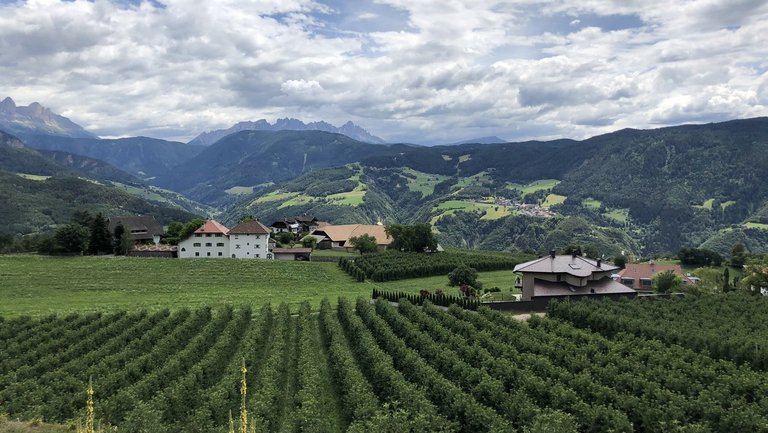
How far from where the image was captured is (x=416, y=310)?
145ft

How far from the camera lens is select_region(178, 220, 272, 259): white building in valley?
8975 cm

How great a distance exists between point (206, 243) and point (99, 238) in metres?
16.0

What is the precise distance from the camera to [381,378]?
1070 inches

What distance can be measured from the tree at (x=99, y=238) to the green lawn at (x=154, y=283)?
6.67 m

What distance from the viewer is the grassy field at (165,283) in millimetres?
55406

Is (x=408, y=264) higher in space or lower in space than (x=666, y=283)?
higher

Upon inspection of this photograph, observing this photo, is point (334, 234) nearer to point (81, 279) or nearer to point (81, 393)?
point (81, 279)

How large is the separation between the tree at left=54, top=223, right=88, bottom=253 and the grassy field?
332 cm

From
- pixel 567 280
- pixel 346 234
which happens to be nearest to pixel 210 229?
pixel 346 234

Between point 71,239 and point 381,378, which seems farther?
point 71,239

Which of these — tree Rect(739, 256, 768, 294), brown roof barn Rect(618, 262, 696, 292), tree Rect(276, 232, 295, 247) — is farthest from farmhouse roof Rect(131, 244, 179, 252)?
tree Rect(739, 256, 768, 294)

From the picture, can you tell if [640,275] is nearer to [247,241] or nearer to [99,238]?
[247,241]

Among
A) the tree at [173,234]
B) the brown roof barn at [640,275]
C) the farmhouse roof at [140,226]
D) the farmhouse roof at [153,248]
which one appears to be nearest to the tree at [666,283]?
the brown roof barn at [640,275]

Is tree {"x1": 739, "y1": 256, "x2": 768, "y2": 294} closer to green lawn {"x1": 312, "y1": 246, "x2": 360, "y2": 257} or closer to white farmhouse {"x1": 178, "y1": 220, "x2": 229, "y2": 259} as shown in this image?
green lawn {"x1": 312, "y1": 246, "x2": 360, "y2": 257}
